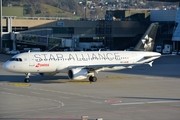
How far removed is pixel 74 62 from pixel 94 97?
12230 mm

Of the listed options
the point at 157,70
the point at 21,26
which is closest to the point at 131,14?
the point at 21,26

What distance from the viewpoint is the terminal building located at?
118 metres

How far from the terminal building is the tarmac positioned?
54.1 meters

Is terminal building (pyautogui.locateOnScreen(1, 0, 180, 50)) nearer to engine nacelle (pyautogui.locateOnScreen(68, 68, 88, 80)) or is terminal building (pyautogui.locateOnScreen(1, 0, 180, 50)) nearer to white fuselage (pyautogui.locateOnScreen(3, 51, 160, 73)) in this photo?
white fuselage (pyautogui.locateOnScreen(3, 51, 160, 73))

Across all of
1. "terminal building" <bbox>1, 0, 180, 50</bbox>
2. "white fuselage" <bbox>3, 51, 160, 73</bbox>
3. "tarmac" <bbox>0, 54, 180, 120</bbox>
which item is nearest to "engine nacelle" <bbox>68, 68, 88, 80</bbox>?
"tarmac" <bbox>0, 54, 180, 120</bbox>

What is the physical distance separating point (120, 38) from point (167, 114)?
10033 cm

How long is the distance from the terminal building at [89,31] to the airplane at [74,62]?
56.8 m

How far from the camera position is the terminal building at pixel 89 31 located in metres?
118

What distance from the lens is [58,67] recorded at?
2119 inches

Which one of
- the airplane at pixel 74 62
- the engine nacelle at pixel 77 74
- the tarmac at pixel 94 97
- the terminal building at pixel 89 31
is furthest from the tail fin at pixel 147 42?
the terminal building at pixel 89 31

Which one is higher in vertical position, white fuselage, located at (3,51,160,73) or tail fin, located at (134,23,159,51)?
tail fin, located at (134,23,159,51)

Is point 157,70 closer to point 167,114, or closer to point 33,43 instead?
point 167,114

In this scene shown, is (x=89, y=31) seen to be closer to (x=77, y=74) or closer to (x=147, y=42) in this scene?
(x=147, y=42)

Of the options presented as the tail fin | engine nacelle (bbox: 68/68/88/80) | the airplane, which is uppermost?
the tail fin
